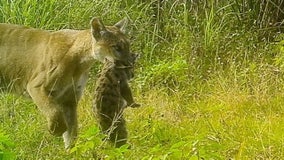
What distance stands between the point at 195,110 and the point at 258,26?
2330mm

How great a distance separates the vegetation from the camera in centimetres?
598

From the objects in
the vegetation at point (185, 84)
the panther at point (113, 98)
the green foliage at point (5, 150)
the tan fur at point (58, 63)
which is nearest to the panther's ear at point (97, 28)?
the tan fur at point (58, 63)

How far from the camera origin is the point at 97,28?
6684mm

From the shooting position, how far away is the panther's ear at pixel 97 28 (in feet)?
21.8

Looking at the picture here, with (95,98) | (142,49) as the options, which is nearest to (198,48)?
(142,49)

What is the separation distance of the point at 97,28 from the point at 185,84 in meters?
1.89

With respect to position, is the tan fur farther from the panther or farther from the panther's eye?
the panther

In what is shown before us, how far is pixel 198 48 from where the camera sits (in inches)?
357

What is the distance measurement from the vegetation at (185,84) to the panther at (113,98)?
188 mm

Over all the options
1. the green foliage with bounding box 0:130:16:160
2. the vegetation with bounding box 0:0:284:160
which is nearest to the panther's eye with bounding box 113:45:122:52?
the vegetation with bounding box 0:0:284:160

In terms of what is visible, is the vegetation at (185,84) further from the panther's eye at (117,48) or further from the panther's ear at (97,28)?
the panther's ear at (97,28)

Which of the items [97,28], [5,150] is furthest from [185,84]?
[5,150]

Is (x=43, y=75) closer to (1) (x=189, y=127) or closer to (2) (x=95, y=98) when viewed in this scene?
(2) (x=95, y=98)

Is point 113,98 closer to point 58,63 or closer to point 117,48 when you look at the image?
point 117,48
